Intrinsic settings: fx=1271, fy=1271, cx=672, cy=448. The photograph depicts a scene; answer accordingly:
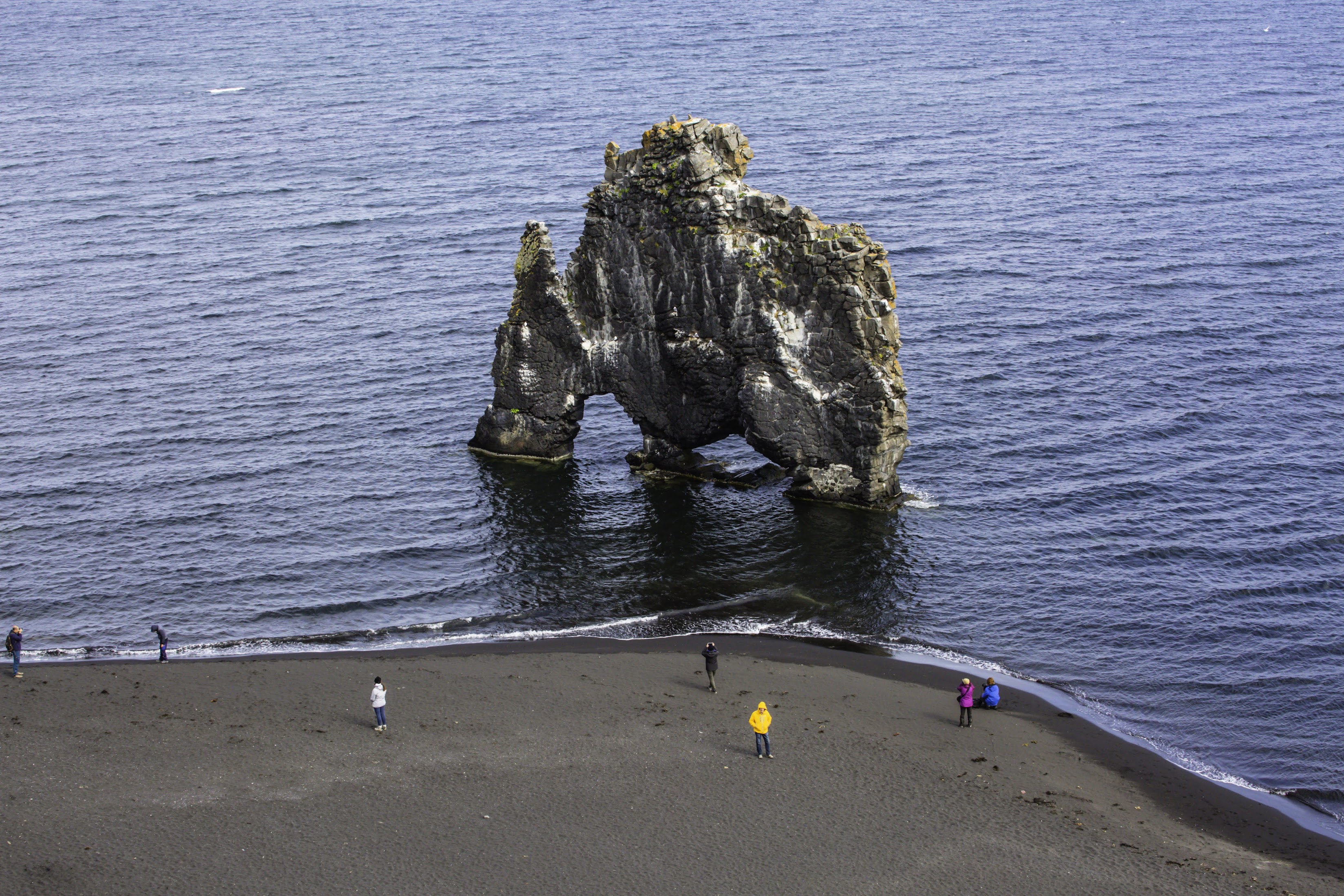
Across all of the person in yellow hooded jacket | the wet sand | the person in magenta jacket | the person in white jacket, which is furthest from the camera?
the person in magenta jacket

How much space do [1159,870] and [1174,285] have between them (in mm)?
60231

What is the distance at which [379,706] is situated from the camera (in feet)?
151

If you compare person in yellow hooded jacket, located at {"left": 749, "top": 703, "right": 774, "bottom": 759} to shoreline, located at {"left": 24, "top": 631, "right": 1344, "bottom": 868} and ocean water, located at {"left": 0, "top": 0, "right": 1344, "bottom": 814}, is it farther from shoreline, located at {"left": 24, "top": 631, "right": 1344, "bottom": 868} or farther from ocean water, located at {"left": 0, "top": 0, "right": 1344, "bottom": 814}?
ocean water, located at {"left": 0, "top": 0, "right": 1344, "bottom": 814}

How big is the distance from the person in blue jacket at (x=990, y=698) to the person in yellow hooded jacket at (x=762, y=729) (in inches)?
365

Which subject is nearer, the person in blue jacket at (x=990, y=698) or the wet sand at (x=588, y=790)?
the wet sand at (x=588, y=790)

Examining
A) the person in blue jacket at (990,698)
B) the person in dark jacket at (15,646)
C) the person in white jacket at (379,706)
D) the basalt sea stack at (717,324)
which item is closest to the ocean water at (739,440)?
the basalt sea stack at (717,324)

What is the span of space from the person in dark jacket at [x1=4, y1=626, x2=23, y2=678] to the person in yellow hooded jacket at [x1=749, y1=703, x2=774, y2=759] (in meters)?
29.5

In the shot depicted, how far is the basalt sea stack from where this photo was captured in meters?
63.7

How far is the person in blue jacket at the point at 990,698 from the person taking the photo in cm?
4866

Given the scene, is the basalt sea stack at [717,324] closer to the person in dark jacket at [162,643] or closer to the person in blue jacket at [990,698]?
the person in blue jacket at [990,698]

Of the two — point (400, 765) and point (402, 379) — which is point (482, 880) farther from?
point (402, 379)

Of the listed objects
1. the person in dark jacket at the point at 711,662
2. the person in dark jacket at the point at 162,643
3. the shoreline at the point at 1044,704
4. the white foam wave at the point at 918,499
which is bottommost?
the shoreline at the point at 1044,704

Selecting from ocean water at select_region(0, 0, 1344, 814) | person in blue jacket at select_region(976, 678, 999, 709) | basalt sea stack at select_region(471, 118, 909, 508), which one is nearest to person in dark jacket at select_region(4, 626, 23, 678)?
ocean water at select_region(0, 0, 1344, 814)

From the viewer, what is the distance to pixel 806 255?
63.1 meters
